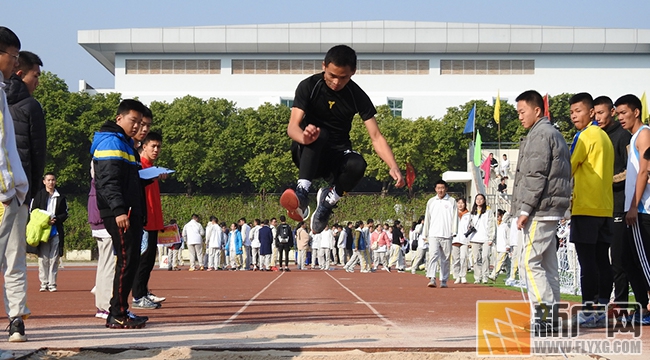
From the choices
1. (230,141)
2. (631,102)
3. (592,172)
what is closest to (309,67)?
(230,141)

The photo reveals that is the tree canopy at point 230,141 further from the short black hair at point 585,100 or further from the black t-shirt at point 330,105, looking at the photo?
the black t-shirt at point 330,105

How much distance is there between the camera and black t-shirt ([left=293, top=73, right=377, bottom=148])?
23.1 ft

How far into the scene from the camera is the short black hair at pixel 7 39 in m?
5.90

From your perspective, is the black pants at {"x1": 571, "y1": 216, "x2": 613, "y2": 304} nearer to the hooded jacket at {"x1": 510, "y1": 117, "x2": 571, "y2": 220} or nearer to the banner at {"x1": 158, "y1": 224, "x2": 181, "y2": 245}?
the hooded jacket at {"x1": 510, "y1": 117, "x2": 571, "y2": 220}

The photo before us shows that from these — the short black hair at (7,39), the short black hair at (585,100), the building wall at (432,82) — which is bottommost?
the short black hair at (585,100)

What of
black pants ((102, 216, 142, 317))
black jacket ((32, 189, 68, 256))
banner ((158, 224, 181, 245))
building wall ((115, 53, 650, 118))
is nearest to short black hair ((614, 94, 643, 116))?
black pants ((102, 216, 142, 317))

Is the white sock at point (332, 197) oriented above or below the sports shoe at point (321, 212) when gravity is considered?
above

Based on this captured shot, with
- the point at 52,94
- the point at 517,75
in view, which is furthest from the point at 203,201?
the point at 517,75

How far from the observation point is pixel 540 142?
763 centimetres

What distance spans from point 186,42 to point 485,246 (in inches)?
2726

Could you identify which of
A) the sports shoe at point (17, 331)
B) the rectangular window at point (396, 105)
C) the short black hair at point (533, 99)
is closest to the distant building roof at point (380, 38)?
the rectangular window at point (396, 105)

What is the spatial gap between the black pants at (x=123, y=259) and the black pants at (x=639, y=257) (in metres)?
5.11

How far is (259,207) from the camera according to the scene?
60.8 metres

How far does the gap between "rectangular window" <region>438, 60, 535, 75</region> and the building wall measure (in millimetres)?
447
